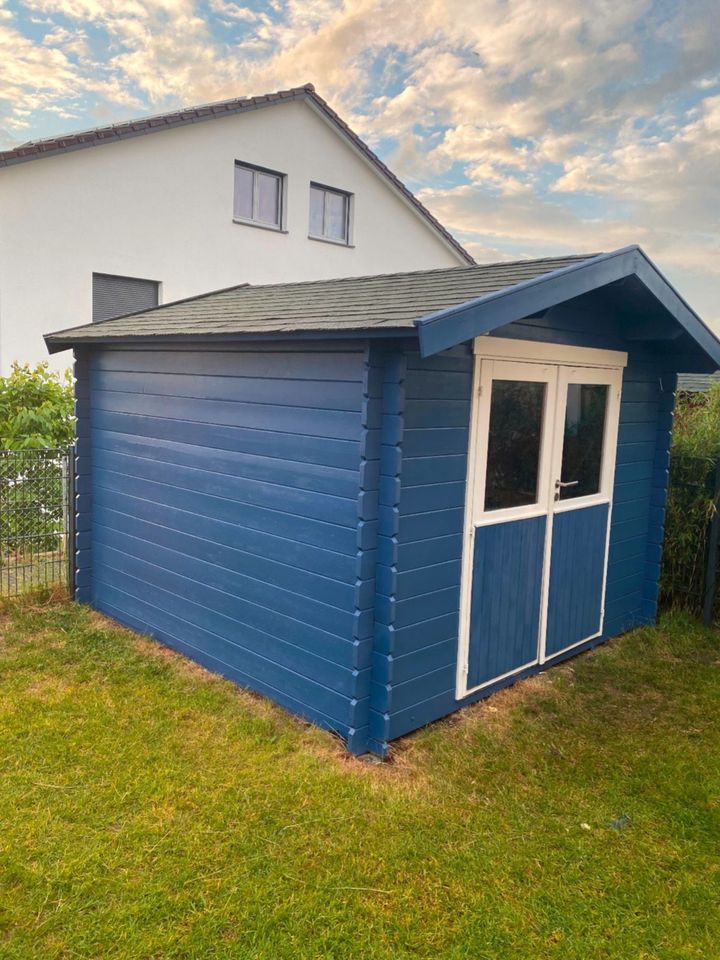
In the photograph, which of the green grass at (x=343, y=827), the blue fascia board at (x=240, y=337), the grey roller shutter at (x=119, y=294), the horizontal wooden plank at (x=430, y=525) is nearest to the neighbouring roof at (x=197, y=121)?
the grey roller shutter at (x=119, y=294)

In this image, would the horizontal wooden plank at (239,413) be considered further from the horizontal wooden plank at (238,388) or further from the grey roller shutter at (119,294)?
the grey roller shutter at (119,294)

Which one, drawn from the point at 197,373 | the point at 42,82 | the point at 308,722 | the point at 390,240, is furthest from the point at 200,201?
the point at 308,722

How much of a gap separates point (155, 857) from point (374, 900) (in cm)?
92

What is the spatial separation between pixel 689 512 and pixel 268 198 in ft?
36.9

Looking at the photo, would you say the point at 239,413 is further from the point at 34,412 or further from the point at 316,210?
the point at 316,210

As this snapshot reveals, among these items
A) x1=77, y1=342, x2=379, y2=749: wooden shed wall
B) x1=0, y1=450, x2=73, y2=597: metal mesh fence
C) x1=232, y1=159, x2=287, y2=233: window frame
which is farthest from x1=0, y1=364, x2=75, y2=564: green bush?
x1=232, y1=159, x2=287, y2=233: window frame

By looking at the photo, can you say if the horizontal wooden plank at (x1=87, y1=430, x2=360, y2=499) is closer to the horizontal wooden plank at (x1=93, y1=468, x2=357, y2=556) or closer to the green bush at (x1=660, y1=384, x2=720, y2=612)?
the horizontal wooden plank at (x1=93, y1=468, x2=357, y2=556)

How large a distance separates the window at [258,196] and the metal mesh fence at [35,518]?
29.9ft

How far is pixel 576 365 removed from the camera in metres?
4.81

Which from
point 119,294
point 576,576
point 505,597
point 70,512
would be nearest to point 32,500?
point 70,512

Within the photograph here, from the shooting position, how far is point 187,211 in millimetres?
13016

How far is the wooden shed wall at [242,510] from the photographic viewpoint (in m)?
3.83

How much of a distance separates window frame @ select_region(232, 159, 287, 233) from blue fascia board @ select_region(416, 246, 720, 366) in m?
10.6

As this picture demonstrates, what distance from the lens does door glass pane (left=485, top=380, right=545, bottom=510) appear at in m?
4.28
